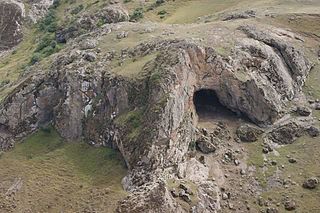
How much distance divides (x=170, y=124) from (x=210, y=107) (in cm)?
1078

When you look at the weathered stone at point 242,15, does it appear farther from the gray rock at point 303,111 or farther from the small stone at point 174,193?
the small stone at point 174,193

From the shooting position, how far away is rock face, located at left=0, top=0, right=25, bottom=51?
117812mm

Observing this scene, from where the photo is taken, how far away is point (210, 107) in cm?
5934

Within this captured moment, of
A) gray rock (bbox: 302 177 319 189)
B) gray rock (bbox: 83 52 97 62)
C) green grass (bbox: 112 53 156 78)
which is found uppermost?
gray rock (bbox: 83 52 97 62)

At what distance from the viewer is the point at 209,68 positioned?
56156 mm

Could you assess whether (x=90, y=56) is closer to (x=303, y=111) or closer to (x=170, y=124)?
(x=170, y=124)

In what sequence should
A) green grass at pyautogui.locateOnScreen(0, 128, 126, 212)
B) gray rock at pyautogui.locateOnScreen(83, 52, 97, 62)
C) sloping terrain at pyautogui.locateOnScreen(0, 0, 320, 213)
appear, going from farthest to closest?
1. gray rock at pyautogui.locateOnScreen(83, 52, 97, 62)
2. sloping terrain at pyautogui.locateOnScreen(0, 0, 320, 213)
3. green grass at pyautogui.locateOnScreen(0, 128, 126, 212)

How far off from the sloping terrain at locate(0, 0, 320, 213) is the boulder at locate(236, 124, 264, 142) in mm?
116

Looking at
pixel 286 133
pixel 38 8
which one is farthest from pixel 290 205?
pixel 38 8

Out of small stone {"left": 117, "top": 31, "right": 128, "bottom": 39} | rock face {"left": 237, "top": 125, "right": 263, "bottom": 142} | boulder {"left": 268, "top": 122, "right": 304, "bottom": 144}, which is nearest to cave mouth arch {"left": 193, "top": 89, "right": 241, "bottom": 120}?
rock face {"left": 237, "top": 125, "right": 263, "bottom": 142}

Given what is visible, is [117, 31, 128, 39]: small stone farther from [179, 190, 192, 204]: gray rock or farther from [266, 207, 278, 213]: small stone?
[266, 207, 278, 213]: small stone

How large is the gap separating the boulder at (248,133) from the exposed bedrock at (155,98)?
4.75 feet

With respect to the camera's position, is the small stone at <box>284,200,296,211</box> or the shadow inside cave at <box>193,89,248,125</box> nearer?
the small stone at <box>284,200,296,211</box>

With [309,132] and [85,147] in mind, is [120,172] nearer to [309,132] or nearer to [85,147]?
[85,147]
